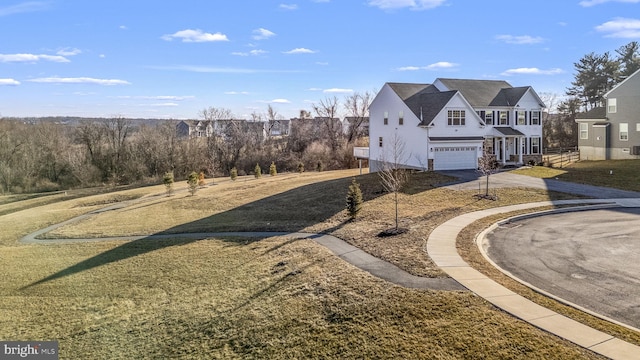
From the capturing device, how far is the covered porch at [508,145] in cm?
3594

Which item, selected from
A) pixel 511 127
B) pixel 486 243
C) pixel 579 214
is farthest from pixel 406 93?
pixel 486 243

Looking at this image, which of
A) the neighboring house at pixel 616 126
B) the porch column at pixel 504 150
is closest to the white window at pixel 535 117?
the porch column at pixel 504 150

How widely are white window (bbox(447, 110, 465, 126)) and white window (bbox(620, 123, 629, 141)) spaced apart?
1951 centimetres

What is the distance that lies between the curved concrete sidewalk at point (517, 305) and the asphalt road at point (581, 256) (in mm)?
1213

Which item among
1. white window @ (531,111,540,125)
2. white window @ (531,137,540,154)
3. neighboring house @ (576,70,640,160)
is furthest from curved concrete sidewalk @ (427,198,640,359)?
neighboring house @ (576,70,640,160)

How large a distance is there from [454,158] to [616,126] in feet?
67.5

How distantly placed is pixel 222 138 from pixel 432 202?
1870 inches

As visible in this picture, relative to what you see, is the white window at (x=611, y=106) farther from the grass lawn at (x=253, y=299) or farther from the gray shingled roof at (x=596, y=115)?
the grass lawn at (x=253, y=299)

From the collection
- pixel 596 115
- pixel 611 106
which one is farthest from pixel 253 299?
pixel 596 115

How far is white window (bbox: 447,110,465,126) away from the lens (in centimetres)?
3253

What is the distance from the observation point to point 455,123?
32.8m

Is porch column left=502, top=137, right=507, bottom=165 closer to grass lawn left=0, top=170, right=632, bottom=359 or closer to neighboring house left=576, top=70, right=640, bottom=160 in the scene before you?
neighboring house left=576, top=70, right=640, bottom=160

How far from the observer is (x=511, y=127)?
37.0 metres

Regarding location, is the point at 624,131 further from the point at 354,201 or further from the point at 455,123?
the point at 354,201
